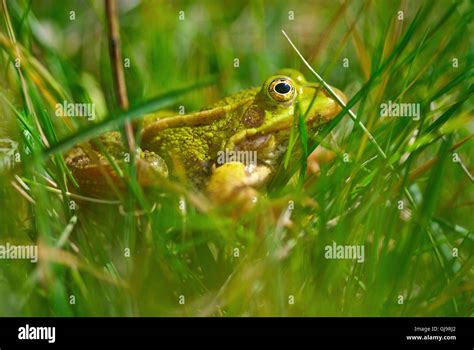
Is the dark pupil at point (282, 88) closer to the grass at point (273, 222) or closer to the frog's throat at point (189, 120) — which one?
the frog's throat at point (189, 120)

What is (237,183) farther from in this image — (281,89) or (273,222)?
(281,89)

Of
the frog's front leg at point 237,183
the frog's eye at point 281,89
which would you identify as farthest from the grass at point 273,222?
the frog's eye at point 281,89

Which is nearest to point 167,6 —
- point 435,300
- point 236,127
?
point 236,127

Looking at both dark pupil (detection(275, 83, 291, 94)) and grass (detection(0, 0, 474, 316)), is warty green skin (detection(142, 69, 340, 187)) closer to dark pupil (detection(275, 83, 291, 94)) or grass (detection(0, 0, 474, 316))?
dark pupil (detection(275, 83, 291, 94))

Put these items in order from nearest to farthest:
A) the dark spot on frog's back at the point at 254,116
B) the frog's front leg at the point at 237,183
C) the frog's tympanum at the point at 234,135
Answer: the frog's front leg at the point at 237,183
the frog's tympanum at the point at 234,135
the dark spot on frog's back at the point at 254,116

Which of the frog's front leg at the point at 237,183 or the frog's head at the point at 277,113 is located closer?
the frog's front leg at the point at 237,183

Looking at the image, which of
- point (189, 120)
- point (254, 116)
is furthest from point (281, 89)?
point (189, 120)
